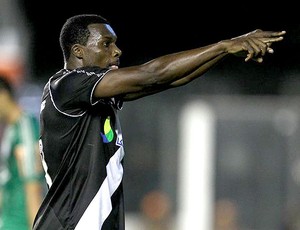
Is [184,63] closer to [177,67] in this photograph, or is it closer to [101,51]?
[177,67]

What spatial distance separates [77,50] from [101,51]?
148mm

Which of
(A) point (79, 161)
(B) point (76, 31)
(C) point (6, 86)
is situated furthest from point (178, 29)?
(A) point (79, 161)

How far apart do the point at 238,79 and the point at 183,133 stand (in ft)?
4.33

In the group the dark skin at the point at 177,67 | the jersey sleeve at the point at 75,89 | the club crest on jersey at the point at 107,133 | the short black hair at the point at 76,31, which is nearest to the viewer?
the dark skin at the point at 177,67

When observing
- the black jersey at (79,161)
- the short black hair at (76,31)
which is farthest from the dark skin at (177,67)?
the short black hair at (76,31)

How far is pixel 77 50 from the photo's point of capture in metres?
6.00

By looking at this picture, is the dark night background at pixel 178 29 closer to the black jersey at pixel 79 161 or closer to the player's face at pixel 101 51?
the player's face at pixel 101 51

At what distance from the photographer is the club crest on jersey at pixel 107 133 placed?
5879 millimetres

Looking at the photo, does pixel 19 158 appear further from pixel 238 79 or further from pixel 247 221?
pixel 238 79

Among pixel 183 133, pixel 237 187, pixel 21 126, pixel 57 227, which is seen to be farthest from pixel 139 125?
pixel 57 227

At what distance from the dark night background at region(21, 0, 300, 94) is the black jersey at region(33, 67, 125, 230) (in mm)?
10081

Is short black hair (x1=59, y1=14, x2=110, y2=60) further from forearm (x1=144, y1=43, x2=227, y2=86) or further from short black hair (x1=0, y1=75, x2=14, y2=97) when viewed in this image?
short black hair (x1=0, y1=75, x2=14, y2=97)

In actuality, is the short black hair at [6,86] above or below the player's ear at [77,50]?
below

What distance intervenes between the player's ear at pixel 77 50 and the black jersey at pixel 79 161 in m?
0.19
